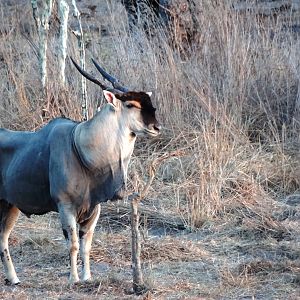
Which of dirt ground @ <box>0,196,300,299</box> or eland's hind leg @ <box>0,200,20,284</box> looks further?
eland's hind leg @ <box>0,200,20,284</box>

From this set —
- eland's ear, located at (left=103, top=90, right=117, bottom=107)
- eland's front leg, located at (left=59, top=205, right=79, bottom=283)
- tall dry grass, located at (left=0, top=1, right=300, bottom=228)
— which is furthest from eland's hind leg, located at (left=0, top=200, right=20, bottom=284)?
tall dry grass, located at (left=0, top=1, right=300, bottom=228)

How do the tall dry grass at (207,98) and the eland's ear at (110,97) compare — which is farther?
the tall dry grass at (207,98)

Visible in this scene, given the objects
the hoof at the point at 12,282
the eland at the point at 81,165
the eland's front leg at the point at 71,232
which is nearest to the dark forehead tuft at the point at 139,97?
the eland at the point at 81,165

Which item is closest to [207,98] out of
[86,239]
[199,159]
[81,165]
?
[199,159]

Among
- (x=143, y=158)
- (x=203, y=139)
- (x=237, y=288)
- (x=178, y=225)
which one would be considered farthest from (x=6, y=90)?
(x=237, y=288)

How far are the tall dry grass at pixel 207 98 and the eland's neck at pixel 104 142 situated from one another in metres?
2.12

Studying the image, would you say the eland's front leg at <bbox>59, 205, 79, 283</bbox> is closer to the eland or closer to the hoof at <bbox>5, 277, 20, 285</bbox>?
the eland

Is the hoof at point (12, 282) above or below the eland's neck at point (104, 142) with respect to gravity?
below

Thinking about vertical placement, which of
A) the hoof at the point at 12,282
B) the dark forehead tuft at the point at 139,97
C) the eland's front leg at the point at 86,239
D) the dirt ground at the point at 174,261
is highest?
the dark forehead tuft at the point at 139,97

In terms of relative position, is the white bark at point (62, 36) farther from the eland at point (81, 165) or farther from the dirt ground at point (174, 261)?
the eland at point (81, 165)

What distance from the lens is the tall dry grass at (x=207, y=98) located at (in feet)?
26.3

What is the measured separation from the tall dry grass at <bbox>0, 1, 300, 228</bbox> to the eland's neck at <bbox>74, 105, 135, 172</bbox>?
212 centimetres

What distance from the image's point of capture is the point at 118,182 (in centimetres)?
553

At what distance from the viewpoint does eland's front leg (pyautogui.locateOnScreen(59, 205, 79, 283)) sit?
5.49m
